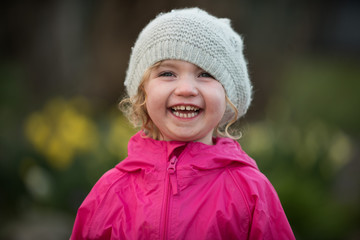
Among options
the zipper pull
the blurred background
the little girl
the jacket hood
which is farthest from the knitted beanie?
the blurred background

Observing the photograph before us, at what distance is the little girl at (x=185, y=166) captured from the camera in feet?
6.48

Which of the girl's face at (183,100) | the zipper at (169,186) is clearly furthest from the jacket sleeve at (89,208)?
the girl's face at (183,100)

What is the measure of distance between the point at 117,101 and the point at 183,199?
667 cm

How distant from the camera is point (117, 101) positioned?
8.50 metres

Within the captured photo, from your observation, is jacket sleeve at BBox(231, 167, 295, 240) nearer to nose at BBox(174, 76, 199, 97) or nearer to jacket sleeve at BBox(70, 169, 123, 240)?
nose at BBox(174, 76, 199, 97)

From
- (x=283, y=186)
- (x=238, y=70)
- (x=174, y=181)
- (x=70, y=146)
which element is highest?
(x=238, y=70)

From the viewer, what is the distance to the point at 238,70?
2.28 meters

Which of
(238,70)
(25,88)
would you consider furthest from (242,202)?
(25,88)

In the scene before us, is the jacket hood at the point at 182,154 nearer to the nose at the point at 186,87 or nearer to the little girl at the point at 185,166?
the little girl at the point at 185,166

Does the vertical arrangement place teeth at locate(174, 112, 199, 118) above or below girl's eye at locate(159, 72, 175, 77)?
below

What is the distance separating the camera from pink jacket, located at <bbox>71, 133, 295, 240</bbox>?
1959mm

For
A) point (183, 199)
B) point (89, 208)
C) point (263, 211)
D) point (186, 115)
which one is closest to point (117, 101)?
point (89, 208)

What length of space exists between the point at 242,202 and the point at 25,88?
6888mm

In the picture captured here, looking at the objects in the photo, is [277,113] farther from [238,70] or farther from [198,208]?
[198,208]
